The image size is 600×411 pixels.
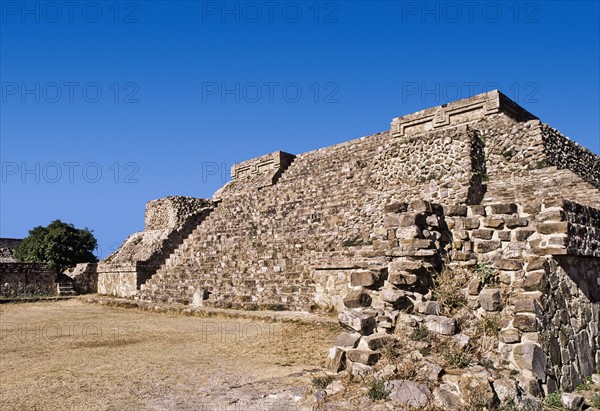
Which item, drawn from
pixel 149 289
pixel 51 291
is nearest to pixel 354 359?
pixel 149 289

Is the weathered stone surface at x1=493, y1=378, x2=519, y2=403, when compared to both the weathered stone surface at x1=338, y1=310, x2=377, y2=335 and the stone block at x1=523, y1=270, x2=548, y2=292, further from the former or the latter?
the weathered stone surface at x1=338, y1=310, x2=377, y2=335

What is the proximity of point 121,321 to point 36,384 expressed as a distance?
6753 millimetres

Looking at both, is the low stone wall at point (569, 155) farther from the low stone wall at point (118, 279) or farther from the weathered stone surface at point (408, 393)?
the low stone wall at point (118, 279)

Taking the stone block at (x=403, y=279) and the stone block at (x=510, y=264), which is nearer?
the stone block at (x=510, y=264)

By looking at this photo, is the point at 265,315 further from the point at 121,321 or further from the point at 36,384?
the point at 36,384

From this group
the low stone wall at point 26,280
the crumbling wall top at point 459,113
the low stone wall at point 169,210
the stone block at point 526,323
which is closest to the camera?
the stone block at point 526,323

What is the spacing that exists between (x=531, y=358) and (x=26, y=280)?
21.4 meters

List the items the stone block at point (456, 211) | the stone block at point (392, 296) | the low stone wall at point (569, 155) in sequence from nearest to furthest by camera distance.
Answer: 1. the stone block at point (392, 296)
2. the stone block at point (456, 211)
3. the low stone wall at point (569, 155)

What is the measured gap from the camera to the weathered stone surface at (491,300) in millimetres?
5285

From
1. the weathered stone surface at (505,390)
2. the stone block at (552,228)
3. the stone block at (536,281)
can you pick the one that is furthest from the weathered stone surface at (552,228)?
the weathered stone surface at (505,390)

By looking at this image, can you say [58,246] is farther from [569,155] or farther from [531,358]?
[531,358]

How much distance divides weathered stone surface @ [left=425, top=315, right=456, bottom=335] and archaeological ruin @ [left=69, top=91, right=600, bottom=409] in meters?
0.01

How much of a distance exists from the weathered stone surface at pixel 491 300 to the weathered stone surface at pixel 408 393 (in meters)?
1.32

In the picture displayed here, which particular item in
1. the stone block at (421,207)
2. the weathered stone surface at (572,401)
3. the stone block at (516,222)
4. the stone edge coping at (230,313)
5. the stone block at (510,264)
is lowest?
the weathered stone surface at (572,401)
